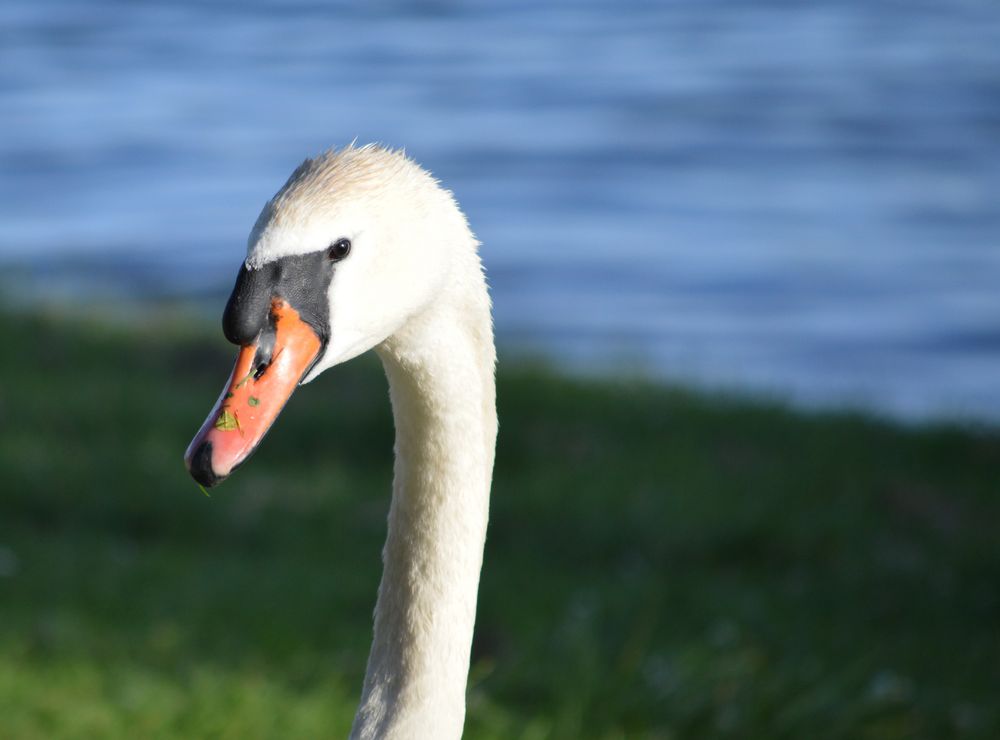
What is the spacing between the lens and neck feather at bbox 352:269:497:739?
2.20m

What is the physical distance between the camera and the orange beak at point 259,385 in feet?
6.38

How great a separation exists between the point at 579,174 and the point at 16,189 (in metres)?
4.46

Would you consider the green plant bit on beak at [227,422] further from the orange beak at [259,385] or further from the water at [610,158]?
the water at [610,158]

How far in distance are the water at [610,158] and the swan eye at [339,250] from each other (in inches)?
194

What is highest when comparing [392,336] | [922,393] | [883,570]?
[392,336]

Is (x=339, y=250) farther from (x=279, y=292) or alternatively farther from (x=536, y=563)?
(x=536, y=563)

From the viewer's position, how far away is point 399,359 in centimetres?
215

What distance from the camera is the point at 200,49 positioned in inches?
612

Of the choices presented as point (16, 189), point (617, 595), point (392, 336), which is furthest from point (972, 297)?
point (392, 336)

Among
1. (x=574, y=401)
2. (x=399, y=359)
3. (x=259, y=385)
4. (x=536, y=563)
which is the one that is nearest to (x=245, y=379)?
(x=259, y=385)

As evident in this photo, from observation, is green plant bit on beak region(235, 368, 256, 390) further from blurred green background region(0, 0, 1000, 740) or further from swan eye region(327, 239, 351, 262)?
blurred green background region(0, 0, 1000, 740)

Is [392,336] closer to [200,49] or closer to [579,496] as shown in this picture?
[579,496]

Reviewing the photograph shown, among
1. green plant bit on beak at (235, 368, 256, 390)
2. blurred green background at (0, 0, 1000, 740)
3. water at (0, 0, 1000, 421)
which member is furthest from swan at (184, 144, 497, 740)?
water at (0, 0, 1000, 421)

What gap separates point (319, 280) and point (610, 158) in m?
10.7
